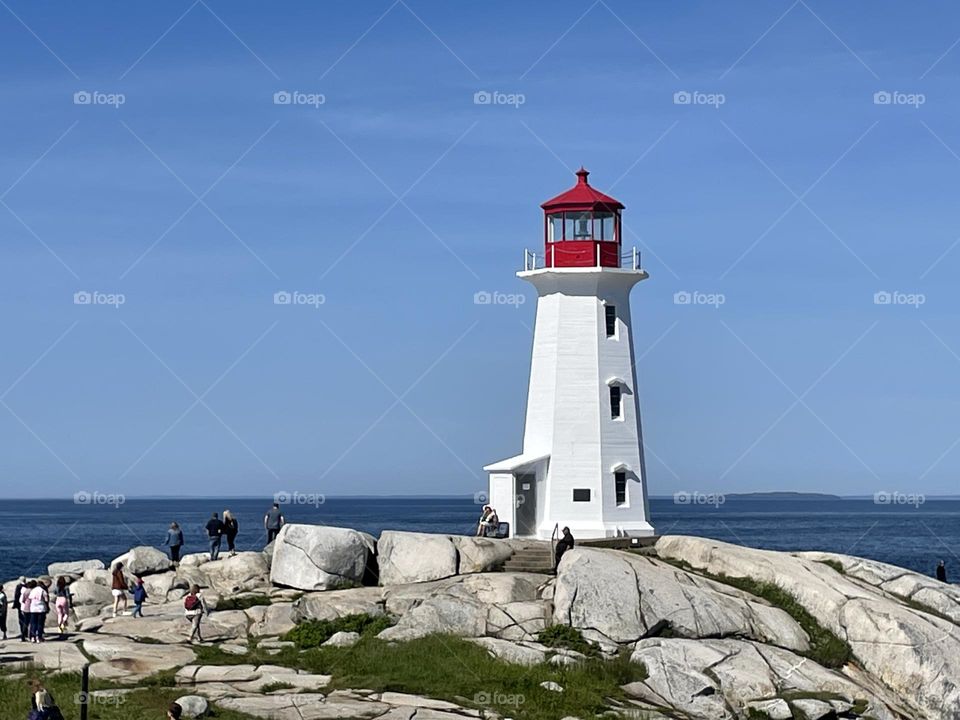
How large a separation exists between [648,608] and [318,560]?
9.20 metres

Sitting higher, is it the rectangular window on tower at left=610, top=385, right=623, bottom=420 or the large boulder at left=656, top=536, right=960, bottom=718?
the rectangular window on tower at left=610, top=385, right=623, bottom=420

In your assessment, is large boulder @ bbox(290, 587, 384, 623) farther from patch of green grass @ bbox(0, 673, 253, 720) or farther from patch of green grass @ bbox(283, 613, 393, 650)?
patch of green grass @ bbox(0, 673, 253, 720)

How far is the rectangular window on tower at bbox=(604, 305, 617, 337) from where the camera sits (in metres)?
41.4

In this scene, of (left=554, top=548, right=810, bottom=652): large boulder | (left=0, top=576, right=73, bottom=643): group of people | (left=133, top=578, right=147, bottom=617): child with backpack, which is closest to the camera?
(left=0, top=576, right=73, bottom=643): group of people

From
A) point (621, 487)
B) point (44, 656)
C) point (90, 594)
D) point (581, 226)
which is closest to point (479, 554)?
point (621, 487)

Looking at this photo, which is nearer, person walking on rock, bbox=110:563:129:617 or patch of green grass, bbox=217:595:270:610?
person walking on rock, bbox=110:563:129:617

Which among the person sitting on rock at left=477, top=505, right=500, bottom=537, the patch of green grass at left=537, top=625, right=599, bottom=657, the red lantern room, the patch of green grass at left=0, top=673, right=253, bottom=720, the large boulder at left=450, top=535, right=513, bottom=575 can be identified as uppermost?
the red lantern room

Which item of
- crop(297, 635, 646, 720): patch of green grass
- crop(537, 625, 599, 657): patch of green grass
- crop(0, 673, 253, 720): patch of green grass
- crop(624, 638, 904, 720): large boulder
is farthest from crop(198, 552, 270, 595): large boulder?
crop(624, 638, 904, 720): large boulder

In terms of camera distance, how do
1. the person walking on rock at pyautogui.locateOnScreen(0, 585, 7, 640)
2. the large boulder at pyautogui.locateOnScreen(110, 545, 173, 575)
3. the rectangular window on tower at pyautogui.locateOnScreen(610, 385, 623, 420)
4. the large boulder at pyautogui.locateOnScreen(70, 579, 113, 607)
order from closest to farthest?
the person walking on rock at pyautogui.locateOnScreen(0, 585, 7, 640), the large boulder at pyautogui.locateOnScreen(70, 579, 113, 607), the large boulder at pyautogui.locateOnScreen(110, 545, 173, 575), the rectangular window on tower at pyautogui.locateOnScreen(610, 385, 623, 420)

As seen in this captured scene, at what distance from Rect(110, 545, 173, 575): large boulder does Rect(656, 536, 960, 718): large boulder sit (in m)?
15.3

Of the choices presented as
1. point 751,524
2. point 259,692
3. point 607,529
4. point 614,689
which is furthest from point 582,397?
point 751,524

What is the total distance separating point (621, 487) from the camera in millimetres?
41250

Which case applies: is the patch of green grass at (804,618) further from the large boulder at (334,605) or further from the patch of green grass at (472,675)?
the large boulder at (334,605)

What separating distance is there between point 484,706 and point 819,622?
37.5 feet
